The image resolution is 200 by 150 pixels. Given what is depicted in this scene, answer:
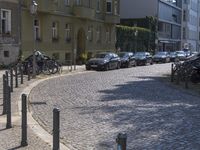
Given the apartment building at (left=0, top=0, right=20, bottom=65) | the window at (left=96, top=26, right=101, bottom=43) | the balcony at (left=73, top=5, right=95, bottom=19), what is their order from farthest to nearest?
the window at (left=96, top=26, right=101, bottom=43), the balcony at (left=73, top=5, right=95, bottom=19), the apartment building at (left=0, top=0, right=20, bottom=65)

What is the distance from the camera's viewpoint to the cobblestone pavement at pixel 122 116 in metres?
8.97

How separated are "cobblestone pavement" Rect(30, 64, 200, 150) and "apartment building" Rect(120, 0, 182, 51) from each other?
5555cm

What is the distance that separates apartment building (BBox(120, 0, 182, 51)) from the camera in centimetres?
7375

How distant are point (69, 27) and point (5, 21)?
11.6 meters

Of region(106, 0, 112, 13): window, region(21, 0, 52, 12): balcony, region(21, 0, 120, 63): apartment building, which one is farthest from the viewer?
region(106, 0, 112, 13): window

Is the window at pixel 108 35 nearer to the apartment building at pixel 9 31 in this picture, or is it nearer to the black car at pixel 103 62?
the black car at pixel 103 62

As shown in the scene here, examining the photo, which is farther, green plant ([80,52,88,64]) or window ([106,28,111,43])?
window ([106,28,111,43])

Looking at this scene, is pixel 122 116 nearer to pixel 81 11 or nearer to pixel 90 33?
pixel 81 11

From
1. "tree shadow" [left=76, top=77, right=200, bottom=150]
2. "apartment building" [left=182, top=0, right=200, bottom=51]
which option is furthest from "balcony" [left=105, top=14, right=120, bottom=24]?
"apartment building" [left=182, top=0, right=200, bottom=51]

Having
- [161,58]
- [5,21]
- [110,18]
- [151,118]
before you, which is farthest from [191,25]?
[151,118]

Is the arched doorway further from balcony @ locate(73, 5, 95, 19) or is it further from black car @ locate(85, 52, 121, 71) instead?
black car @ locate(85, 52, 121, 71)

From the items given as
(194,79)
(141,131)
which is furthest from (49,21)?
(141,131)

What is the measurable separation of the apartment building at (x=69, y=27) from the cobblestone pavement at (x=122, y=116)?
622 inches

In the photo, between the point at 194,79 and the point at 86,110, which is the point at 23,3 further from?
the point at 86,110
